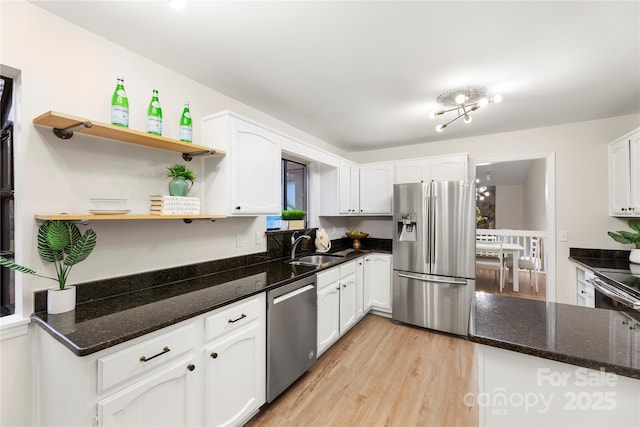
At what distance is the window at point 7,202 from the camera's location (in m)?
1.38

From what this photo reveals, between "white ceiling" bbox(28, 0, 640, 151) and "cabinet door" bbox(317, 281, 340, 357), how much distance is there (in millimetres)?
1775

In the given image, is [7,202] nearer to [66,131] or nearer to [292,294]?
[66,131]

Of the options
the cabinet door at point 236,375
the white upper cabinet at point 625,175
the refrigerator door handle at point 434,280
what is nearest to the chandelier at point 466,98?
the white upper cabinet at point 625,175

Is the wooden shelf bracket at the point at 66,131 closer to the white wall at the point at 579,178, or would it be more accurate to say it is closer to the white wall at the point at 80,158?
the white wall at the point at 80,158

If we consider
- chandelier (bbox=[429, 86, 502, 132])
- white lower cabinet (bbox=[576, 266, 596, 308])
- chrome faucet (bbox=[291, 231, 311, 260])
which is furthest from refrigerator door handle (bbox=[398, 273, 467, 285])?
chandelier (bbox=[429, 86, 502, 132])

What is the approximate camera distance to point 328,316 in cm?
255

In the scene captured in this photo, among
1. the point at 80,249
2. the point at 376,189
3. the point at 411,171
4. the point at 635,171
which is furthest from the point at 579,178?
the point at 80,249

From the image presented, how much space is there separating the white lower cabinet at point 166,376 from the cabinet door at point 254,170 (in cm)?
75

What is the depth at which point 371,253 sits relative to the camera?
3531mm

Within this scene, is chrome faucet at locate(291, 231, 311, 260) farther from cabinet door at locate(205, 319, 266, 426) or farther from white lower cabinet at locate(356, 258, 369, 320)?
cabinet door at locate(205, 319, 266, 426)

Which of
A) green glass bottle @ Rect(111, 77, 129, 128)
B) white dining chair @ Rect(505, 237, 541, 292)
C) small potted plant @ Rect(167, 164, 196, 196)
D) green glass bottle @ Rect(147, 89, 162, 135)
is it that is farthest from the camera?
white dining chair @ Rect(505, 237, 541, 292)

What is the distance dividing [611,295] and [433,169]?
6.43 feet

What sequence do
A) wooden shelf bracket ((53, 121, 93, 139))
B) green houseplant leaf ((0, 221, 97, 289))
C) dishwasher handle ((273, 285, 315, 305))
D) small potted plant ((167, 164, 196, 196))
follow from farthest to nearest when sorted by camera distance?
dishwasher handle ((273, 285, 315, 305)), small potted plant ((167, 164, 196, 196)), wooden shelf bracket ((53, 121, 93, 139)), green houseplant leaf ((0, 221, 97, 289))

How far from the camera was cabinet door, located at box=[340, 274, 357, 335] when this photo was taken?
281cm
